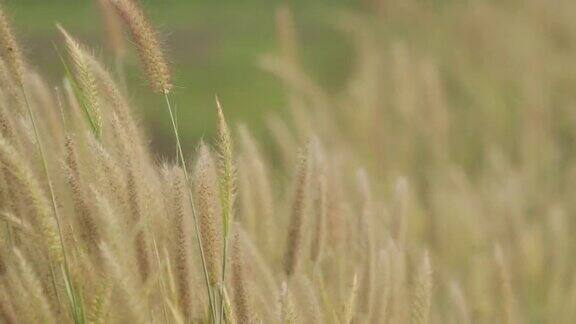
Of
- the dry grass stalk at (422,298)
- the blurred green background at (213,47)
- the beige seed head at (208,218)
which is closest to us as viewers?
the beige seed head at (208,218)

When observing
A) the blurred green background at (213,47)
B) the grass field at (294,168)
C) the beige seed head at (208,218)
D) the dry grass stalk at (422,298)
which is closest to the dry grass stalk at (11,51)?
the grass field at (294,168)

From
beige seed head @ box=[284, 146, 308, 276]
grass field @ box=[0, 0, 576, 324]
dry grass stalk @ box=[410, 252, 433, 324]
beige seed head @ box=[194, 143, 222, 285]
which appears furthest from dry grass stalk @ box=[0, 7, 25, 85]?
dry grass stalk @ box=[410, 252, 433, 324]

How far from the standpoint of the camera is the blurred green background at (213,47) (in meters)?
3.58

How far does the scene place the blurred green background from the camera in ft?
11.7

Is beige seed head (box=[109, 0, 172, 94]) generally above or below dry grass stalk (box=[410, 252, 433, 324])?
above

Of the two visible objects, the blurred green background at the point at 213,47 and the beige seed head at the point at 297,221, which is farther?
the blurred green background at the point at 213,47

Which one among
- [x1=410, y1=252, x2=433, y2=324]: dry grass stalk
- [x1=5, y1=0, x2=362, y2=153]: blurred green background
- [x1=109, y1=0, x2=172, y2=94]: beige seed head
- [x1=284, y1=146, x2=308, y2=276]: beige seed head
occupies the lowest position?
[x1=5, y1=0, x2=362, y2=153]: blurred green background

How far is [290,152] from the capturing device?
2.14 meters

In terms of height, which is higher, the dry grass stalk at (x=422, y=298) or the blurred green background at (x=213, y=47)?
the dry grass stalk at (x=422, y=298)

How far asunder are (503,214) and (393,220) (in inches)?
34.5

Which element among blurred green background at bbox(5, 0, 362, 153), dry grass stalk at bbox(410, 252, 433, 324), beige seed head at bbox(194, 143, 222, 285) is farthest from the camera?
blurred green background at bbox(5, 0, 362, 153)

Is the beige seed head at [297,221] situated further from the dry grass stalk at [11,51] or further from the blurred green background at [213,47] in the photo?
the blurred green background at [213,47]

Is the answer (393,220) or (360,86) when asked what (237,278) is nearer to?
(393,220)

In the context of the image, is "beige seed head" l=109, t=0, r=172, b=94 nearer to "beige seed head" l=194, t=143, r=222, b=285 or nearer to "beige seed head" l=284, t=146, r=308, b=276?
"beige seed head" l=194, t=143, r=222, b=285
